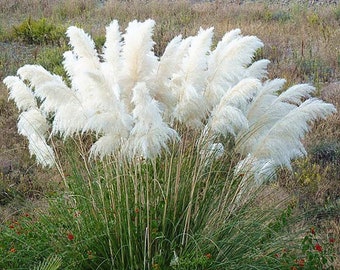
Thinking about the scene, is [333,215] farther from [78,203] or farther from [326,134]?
[78,203]

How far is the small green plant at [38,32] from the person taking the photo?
12898 mm

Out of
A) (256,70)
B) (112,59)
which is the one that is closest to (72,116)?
(112,59)

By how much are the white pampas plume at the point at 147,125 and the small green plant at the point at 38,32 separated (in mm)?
9073

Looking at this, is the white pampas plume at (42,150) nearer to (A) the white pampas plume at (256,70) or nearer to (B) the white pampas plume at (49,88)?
(B) the white pampas plume at (49,88)

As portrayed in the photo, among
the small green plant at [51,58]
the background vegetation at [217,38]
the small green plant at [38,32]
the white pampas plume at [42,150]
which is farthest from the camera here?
the small green plant at [38,32]

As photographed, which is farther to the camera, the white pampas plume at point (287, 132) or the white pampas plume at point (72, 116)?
the white pampas plume at point (287, 132)

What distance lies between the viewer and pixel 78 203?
15.9 feet

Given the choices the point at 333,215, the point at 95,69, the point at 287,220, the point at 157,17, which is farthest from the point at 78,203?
the point at 157,17

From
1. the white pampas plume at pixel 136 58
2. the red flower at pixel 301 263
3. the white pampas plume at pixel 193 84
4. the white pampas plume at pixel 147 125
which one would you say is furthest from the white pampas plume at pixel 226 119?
the red flower at pixel 301 263

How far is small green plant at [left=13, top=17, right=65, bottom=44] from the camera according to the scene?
508 inches

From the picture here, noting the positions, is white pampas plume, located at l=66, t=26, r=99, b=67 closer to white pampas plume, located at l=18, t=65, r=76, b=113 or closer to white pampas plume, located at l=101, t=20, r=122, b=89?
white pampas plume, located at l=101, t=20, r=122, b=89

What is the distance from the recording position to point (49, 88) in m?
4.19

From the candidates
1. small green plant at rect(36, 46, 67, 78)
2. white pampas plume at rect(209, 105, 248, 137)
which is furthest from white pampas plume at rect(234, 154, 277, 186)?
small green plant at rect(36, 46, 67, 78)

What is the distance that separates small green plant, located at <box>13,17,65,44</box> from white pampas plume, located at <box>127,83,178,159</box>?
9.07 meters
